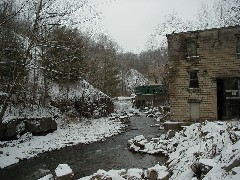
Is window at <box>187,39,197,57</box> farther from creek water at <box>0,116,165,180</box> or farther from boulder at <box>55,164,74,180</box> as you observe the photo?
boulder at <box>55,164,74,180</box>

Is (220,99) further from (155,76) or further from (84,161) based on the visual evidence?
(155,76)

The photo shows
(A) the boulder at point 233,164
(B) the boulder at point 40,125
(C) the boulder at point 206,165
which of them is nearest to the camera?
(A) the boulder at point 233,164

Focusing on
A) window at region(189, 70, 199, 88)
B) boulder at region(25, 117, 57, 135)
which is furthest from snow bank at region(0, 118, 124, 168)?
window at region(189, 70, 199, 88)

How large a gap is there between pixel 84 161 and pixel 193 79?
48.2 feet

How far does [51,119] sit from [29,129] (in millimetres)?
2684

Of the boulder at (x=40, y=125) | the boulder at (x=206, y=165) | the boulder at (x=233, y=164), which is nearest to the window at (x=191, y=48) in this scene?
the boulder at (x=40, y=125)

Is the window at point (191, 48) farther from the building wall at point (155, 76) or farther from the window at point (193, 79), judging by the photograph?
the building wall at point (155, 76)

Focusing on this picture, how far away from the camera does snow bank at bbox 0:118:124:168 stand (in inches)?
718

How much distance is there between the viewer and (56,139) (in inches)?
910

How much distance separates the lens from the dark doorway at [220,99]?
2748 centimetres

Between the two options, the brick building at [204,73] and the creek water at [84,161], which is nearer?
the creek water at [84,161]

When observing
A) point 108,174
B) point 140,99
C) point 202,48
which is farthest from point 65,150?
point 140,99

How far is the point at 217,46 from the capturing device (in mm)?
26453

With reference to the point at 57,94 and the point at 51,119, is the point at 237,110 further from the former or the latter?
the point at 57,94
